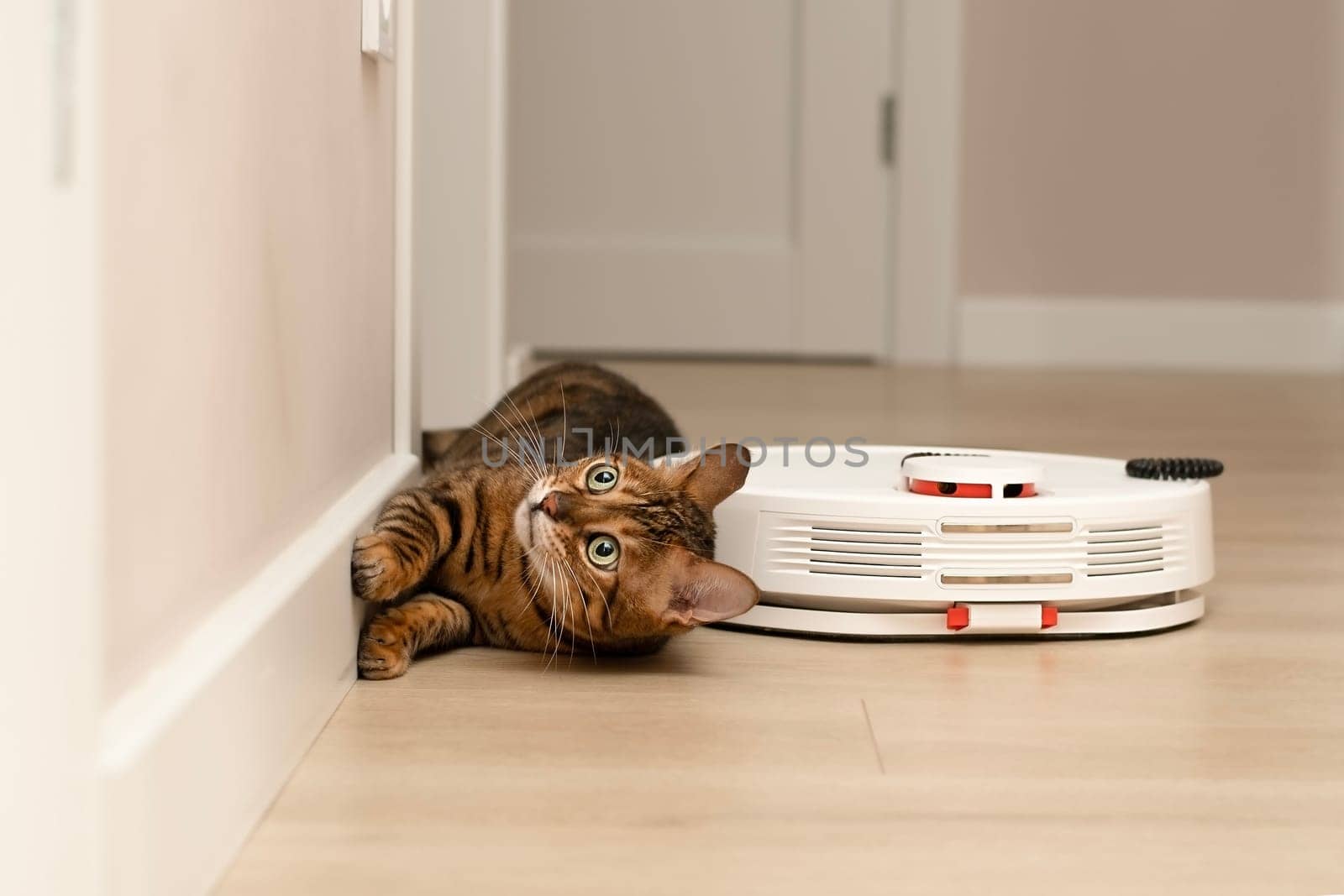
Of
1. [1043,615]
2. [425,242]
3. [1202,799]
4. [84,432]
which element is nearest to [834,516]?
[1043,615]

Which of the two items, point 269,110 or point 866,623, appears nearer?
point 269,110

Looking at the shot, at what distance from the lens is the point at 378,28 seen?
1.43 meters

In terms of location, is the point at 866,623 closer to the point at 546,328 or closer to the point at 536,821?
the point at 536,821

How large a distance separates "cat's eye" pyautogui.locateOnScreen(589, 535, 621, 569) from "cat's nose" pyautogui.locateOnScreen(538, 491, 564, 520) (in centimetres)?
4

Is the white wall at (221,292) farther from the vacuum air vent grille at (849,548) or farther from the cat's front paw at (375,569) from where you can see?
the vacuum air vent grille at (849,548)

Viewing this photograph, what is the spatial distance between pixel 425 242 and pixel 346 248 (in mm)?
1102

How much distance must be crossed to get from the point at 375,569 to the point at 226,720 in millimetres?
414

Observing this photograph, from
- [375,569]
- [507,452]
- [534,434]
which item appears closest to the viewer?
[375,569]

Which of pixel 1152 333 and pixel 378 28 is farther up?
pixel 378 28

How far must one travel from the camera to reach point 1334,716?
4.06ft

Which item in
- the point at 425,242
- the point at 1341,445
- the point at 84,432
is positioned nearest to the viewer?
the point at 84,432

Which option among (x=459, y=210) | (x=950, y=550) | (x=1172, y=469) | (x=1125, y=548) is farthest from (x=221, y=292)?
(x=459, y=210)

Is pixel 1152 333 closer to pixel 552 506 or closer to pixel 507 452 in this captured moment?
pixel 507 452

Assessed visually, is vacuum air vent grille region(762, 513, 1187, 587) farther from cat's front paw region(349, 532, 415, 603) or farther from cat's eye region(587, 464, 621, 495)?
cat's front paw region(349, 532, 415, 603)
